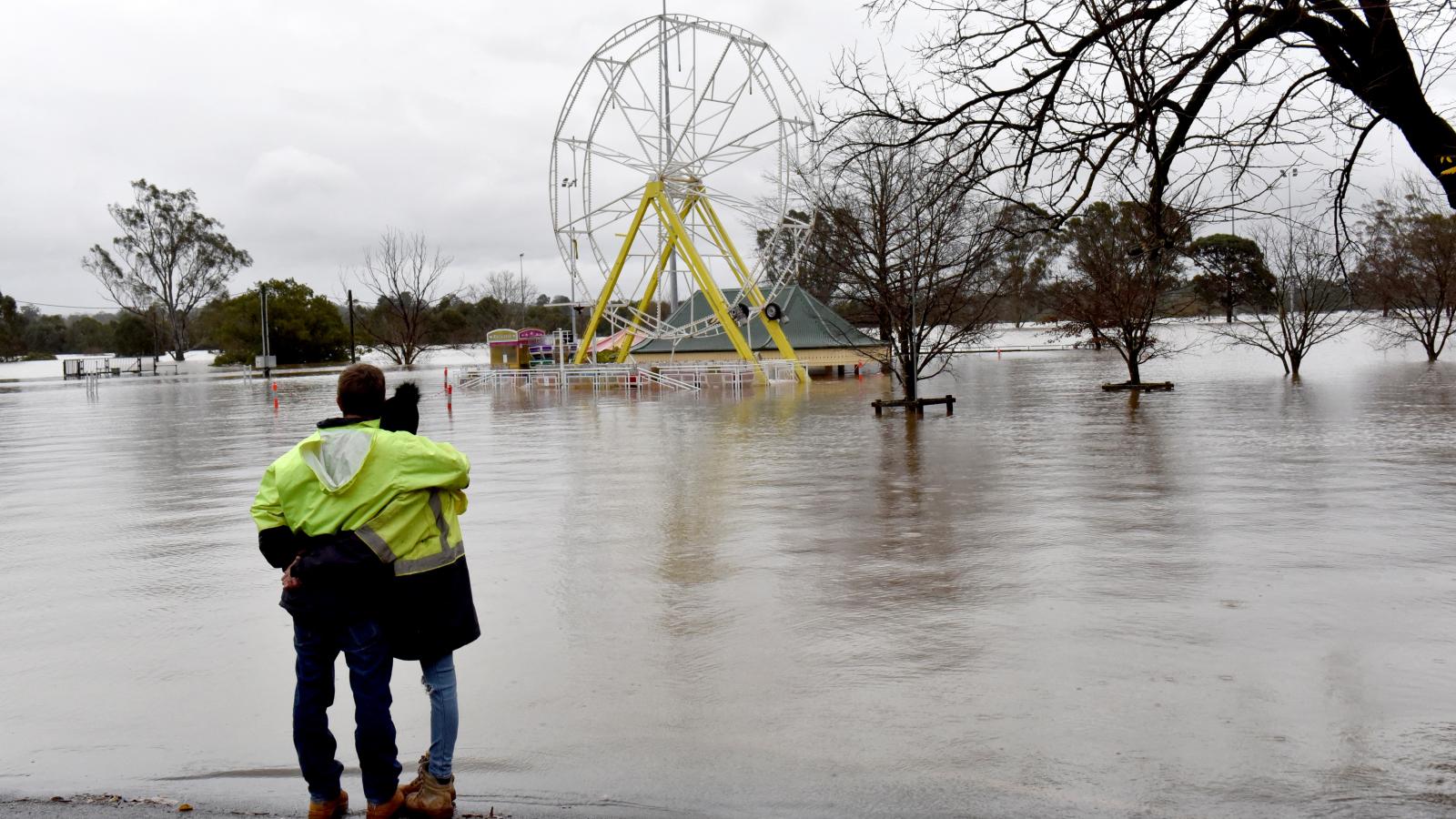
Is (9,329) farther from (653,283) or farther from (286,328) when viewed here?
(653,283)

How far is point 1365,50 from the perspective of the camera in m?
5.35

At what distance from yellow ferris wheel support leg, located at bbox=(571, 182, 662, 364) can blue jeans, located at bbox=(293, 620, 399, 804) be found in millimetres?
36841

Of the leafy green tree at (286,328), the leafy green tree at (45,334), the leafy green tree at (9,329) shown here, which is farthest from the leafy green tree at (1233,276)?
the leafy green tree at (45,334)

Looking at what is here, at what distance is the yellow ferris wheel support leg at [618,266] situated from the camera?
40156 millimetres

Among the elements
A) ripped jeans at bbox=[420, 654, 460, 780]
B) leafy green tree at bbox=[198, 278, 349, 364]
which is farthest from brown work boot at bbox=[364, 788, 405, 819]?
leafy green tree at bbox=[198, 278, 349, 364]

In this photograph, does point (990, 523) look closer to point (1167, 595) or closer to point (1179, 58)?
point (1167, 595)

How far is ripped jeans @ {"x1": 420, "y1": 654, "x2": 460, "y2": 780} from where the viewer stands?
13.4ft

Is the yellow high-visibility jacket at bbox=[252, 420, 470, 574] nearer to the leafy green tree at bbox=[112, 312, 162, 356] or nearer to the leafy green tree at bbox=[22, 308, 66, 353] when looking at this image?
the leafy green tree at bbox=[112, 312, 162, 356]

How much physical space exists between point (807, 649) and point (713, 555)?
2.71 m

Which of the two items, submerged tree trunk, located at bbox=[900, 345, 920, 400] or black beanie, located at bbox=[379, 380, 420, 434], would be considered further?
A: submerged tree trunk, located at bbox=[900, 345, 920, 400]

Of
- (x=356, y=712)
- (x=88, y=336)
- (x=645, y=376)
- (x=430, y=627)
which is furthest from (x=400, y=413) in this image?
(x=88, y=336)

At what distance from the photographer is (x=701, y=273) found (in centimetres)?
3934

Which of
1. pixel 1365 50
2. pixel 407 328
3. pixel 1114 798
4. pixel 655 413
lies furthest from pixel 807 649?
pixel 407 328

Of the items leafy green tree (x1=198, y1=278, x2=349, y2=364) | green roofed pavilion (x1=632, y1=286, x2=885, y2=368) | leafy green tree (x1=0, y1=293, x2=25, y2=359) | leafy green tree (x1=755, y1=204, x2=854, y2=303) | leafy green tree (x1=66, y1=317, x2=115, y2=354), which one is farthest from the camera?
leafy green tree (x1=66, y1=317, x2=115, y2=354)
